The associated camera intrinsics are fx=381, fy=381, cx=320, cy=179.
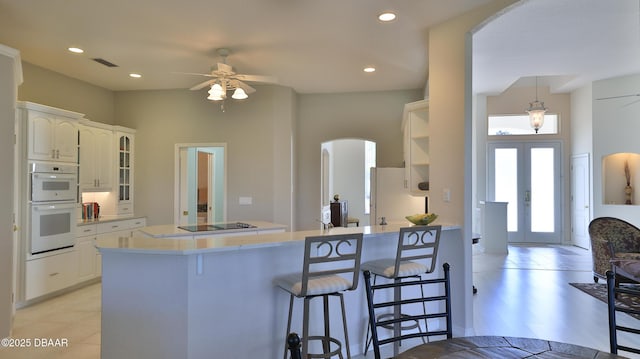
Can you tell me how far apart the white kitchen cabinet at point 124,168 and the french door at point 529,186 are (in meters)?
7.35

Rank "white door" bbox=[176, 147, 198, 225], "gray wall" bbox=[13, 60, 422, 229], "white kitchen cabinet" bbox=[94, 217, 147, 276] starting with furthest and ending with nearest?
"white door" bbox=[176, 147, 198, 225] < "gray wall" bbox=[13, 60, 422, 229] < "white kitchen cabinet" bbox=[94, 217, 147, 276]

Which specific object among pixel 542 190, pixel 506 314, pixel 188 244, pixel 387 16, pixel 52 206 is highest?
pixel 387 16

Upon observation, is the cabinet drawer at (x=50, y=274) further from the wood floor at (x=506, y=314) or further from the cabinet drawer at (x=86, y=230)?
the cabinet drawer at (x=86, y=230)

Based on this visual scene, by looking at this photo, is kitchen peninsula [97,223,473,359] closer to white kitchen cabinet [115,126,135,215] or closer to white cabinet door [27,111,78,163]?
white cabinet door [27,111,78,163]

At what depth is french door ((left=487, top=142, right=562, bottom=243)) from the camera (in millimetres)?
8641

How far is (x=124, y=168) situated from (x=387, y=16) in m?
4.96

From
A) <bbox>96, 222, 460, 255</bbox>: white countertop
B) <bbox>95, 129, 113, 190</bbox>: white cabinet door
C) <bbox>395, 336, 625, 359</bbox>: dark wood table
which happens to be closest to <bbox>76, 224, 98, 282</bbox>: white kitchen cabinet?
<bbox>95, 129, 113, 190</bbox>: white cabinet door

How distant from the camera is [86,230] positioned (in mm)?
5180

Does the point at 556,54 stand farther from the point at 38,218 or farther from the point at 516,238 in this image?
the point at 38,218

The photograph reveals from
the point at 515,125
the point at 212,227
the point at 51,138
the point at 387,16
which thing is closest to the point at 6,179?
the point at 51,138

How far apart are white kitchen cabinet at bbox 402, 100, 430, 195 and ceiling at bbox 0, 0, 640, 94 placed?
0.77 m

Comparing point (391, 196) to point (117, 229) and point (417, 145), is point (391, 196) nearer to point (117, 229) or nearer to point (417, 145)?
point (417, 145)

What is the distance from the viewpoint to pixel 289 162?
20.8 feet

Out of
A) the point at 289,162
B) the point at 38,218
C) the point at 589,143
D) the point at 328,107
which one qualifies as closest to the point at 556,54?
the point at 589,143
